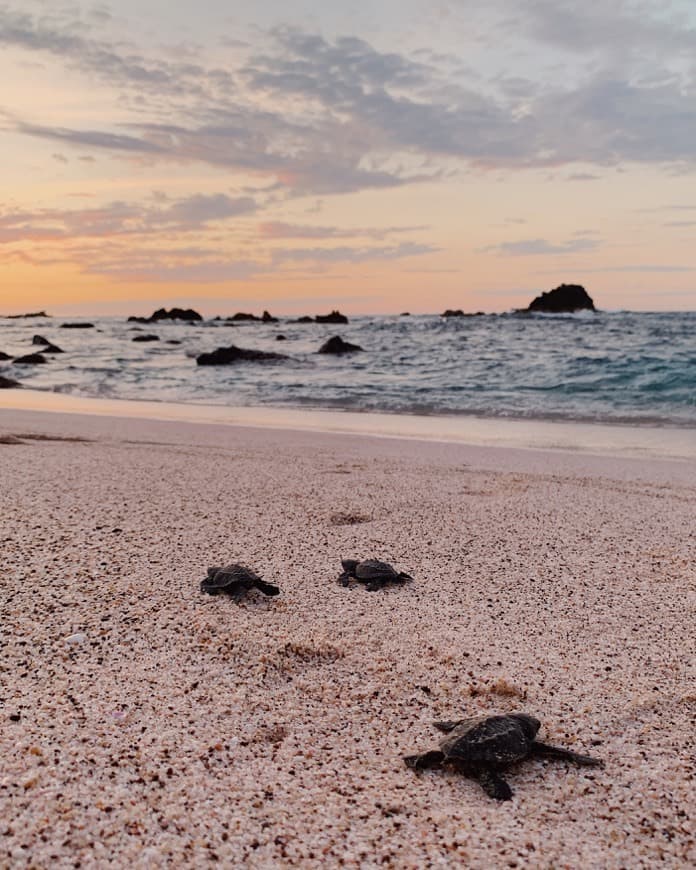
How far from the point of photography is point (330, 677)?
3.00 m

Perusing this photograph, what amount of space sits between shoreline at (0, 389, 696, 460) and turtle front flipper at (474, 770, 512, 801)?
7453 mm

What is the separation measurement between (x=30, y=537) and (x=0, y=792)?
8.33ft

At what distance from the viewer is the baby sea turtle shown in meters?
3.70

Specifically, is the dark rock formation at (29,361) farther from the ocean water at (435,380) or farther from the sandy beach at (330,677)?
the sandy beach at (330,677)

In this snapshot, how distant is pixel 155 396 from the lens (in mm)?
16438

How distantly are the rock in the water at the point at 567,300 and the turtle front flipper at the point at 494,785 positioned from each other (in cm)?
7666

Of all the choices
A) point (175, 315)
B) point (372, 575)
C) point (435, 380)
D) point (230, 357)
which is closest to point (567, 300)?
point (175, 315)

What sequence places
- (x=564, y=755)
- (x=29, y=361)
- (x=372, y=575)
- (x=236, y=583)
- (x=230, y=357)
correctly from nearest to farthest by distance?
1. (x=564, y=755)
2. (x=236, y=583)
3. (x=372, y=575)
4. (x=29, y=361)
5. (x=230, y=357)

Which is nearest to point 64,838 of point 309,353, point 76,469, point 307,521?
point 307,521

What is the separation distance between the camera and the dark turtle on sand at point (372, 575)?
396cm

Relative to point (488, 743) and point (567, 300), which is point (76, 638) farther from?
point (567, 300)

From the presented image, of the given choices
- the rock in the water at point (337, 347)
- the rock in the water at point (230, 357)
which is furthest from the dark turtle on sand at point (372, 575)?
the rock in the water at point (337, 347)

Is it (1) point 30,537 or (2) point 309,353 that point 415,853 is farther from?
(2) point 309,353

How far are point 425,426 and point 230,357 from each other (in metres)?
13.2
